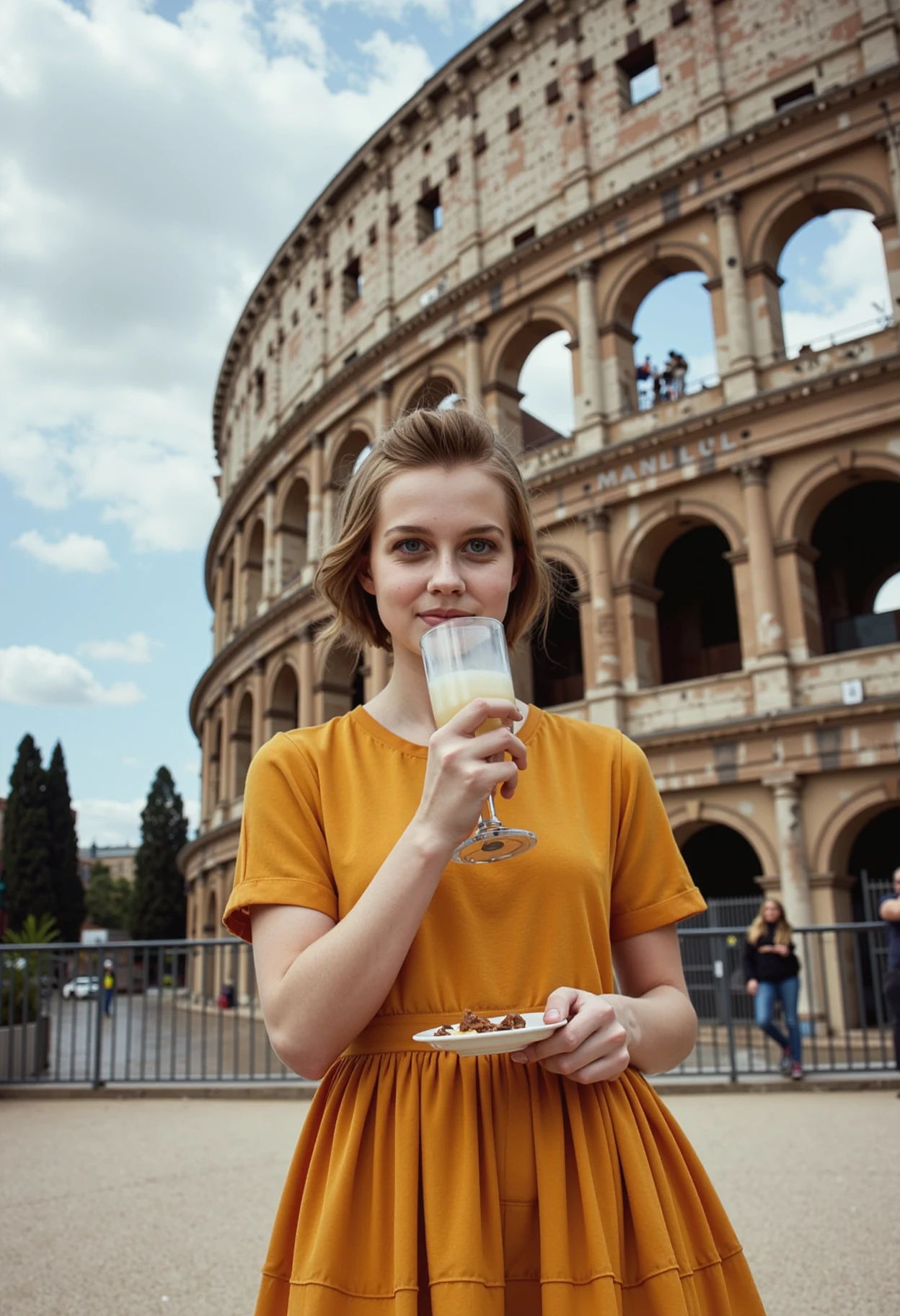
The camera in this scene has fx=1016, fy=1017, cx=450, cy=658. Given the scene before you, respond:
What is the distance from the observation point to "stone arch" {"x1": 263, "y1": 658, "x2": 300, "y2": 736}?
1013 inches

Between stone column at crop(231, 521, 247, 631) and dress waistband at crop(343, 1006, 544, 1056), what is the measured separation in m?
27.9

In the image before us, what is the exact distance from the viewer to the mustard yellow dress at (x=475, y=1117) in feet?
4.17

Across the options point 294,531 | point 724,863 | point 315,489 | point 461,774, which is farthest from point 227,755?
point 461,774

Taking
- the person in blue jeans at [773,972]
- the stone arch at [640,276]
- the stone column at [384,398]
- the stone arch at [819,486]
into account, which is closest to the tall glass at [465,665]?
the person in blue jeans at [773,972]

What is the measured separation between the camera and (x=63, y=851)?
54.8 metres

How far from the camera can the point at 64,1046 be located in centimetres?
1150

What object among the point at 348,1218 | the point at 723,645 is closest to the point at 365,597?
the point at 348,1218

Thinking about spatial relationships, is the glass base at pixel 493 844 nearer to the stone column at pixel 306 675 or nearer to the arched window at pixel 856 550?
the arched window at pixel 856 550

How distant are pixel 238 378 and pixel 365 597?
33.1 metres

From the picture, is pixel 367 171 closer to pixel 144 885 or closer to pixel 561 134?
pixel 561 134

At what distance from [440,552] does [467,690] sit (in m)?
0.23

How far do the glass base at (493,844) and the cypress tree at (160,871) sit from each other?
60.2 metres

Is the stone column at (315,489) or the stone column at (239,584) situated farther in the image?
the stone column at (239,584)

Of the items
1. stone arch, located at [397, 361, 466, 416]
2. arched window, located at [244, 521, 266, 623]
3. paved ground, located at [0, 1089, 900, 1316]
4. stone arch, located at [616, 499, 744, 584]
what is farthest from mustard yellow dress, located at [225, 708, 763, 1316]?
arched window, located at [244, 521, 266, 623]
